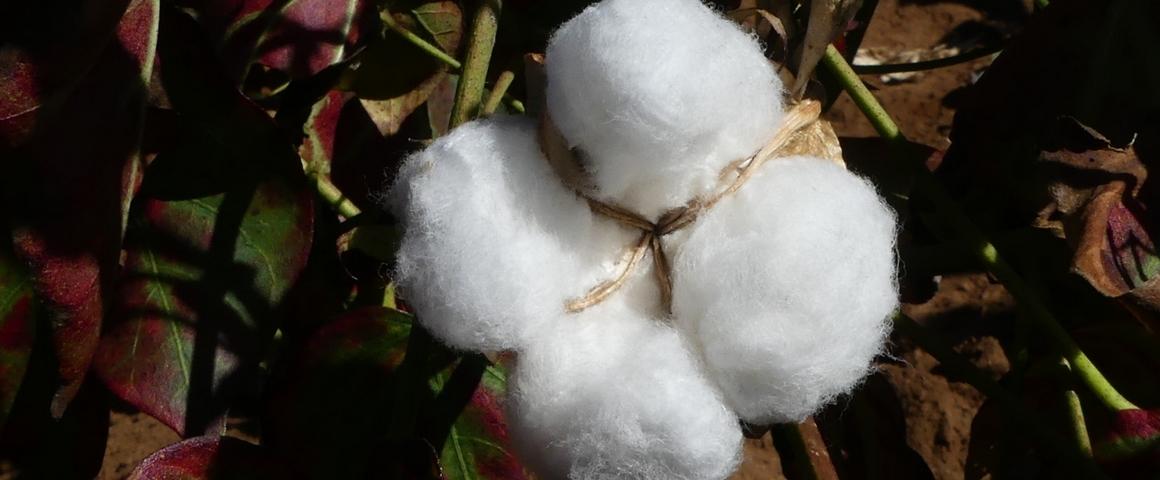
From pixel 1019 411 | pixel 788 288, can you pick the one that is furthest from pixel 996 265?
Result: pixel 788 288

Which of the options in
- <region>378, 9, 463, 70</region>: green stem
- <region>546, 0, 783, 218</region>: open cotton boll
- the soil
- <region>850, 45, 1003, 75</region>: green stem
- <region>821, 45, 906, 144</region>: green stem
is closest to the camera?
<region>546, 0, 783, 218</region>: open cotton boll

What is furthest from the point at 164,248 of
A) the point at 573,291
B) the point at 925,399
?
the point at 925,399

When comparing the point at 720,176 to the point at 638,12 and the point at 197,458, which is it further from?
the point at 197,458

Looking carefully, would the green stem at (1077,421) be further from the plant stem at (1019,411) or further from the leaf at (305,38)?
the leaf at (305,38)

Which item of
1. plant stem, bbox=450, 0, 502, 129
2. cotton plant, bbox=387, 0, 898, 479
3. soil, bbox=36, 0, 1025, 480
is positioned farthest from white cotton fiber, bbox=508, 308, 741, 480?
soil, bbox=36, 0, 1025, 480

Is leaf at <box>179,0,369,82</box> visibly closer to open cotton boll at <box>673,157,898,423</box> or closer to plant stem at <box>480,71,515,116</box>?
plant stem at <box>480,71,515,116</box>

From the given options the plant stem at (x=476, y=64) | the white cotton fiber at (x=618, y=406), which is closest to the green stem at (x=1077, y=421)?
the white cotton fiber at (x=618, y=406)
